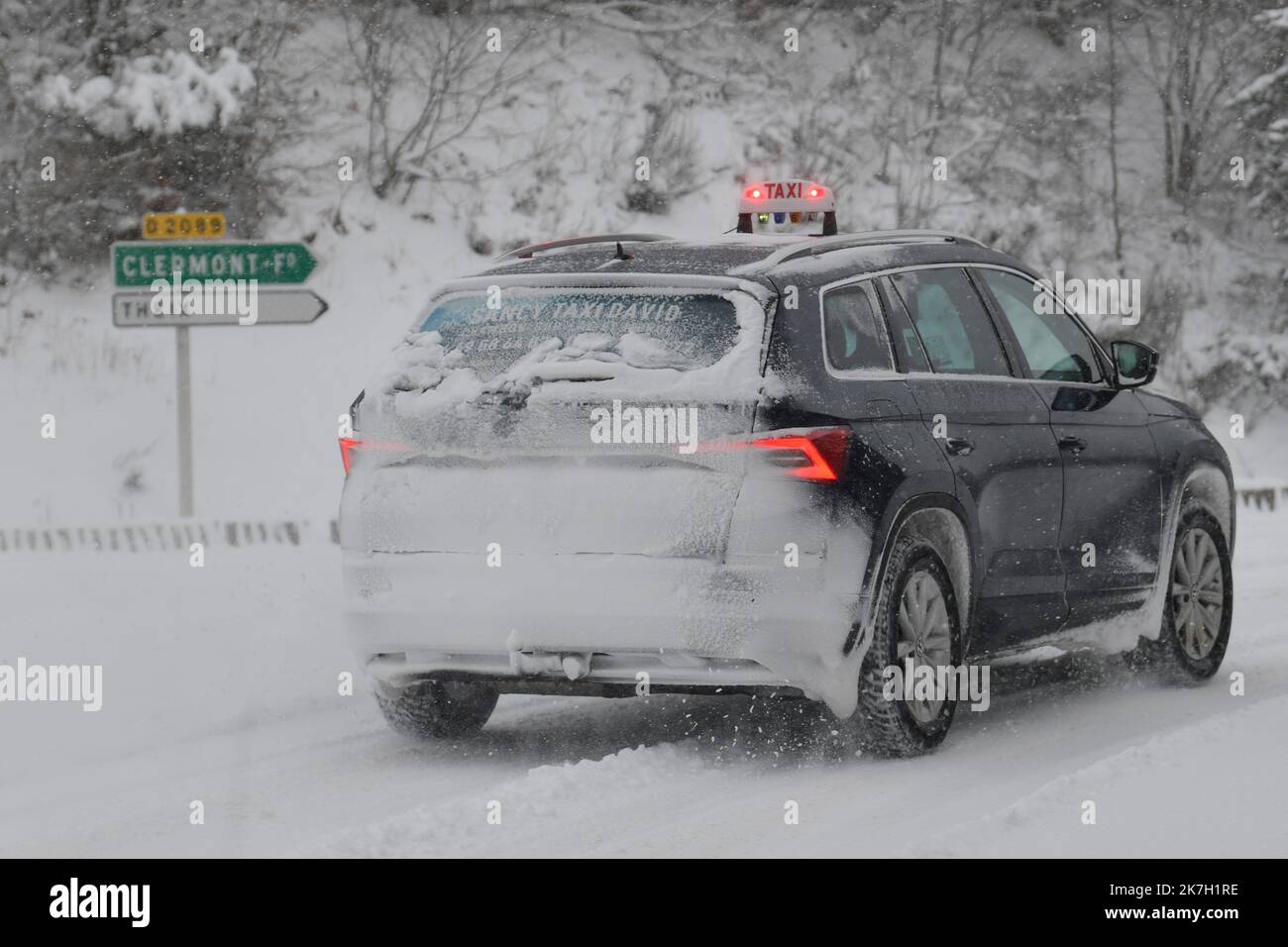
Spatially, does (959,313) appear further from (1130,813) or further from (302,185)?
(302,185)

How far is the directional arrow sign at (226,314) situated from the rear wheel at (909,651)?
7555 millimetres

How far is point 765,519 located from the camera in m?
6.19

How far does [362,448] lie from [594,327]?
2.91 feet

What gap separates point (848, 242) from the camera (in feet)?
23.7

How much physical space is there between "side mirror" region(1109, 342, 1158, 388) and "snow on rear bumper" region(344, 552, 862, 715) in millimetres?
2400

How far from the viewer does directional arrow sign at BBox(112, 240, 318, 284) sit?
45.3 ft

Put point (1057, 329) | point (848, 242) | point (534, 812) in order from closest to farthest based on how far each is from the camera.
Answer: point (534, 812) < point (848, 242) < point (1057, 329)

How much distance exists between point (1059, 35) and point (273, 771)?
26.5 meters

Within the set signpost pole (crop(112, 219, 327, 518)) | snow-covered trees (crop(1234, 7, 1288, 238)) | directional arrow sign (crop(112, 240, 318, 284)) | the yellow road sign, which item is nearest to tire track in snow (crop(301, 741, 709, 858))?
signpost pole (crop(112, 219, 327, 518))
